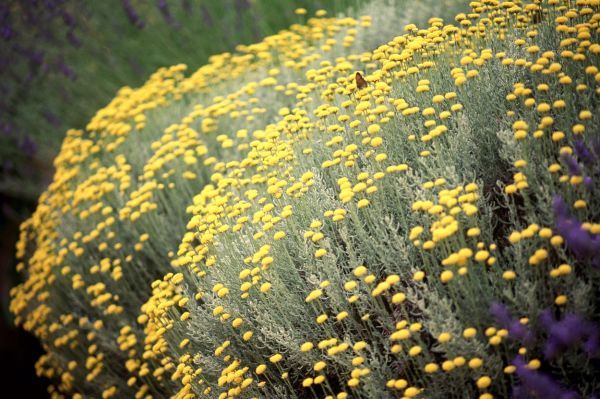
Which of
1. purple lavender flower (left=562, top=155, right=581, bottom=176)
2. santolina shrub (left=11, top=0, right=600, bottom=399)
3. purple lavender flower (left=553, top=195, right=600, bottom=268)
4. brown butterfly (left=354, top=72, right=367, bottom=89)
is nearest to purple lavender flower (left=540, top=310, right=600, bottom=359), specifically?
santolina shrub (left=11, top=0, right=600, bottom=399)

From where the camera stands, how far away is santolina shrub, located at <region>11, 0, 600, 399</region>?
2195mm

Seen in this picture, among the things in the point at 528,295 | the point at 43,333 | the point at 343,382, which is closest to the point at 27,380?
the point at 43,333

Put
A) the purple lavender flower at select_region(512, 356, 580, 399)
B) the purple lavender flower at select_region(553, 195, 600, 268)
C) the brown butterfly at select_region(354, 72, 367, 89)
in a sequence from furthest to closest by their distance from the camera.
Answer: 1. the brown butterfly at select_region(354, 72, 367, 89)
2. the purple lavender flower at select_region(553, 195, 600, 268)
3. the purple lavender flower at select_region(512, 356, 580, 399)

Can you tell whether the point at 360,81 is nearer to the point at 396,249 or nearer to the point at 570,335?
the point at 396,249

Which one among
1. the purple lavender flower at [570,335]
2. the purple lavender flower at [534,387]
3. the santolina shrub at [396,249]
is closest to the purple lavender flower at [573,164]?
the santolina shrub at [396,249]

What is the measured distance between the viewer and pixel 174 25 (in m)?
6.81

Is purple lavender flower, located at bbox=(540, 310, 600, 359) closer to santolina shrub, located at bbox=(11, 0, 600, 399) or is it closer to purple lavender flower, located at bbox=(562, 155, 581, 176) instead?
santolina shrub, located at bbox=(11, 0, 600, 399)

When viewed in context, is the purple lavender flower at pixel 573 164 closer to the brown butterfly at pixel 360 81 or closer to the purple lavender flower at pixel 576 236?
the purple lavender flower at pixel 576 236

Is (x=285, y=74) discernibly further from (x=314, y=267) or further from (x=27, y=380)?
(x=27, y=380)

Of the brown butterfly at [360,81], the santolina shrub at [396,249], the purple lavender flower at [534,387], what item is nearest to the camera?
the purple lavender flower at [534,387]

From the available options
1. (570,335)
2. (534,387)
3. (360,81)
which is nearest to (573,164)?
(570,335)

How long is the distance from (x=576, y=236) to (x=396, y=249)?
852 millimetres

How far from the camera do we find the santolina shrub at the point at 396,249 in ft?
7.20

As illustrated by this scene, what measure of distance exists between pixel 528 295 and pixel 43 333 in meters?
3.39
